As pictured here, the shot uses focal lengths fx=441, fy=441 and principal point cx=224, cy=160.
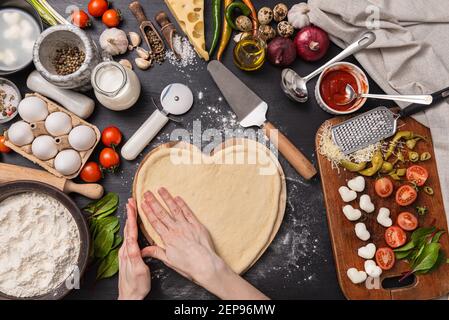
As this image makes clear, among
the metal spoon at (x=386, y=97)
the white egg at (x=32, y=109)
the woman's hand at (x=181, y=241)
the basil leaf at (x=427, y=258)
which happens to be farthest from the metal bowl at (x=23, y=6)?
the basil leaf at (x=427, y=258)

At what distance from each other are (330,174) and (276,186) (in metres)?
0.25

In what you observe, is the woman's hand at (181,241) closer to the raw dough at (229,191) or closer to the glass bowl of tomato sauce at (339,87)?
the raw dough at (229,191)

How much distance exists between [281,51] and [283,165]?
20.1 inches

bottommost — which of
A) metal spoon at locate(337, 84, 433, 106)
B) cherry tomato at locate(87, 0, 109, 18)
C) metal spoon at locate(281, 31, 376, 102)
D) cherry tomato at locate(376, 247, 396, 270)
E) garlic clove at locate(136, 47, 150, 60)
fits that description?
cherry tomato at locate(376, 247, 396, 270)

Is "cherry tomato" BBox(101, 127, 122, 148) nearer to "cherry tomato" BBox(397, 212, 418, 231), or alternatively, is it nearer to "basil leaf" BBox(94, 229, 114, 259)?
"basil leaf" BBox(94, 229, 114, 259)

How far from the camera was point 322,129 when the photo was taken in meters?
2.00

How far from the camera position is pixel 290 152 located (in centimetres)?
196

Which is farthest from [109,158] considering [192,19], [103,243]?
[192,19]

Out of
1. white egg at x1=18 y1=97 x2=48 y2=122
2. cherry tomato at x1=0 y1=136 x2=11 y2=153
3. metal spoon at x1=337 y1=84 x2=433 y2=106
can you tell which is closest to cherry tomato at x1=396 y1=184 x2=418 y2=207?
metal spoon at x1=337 y1=84 x2=433 y2=106

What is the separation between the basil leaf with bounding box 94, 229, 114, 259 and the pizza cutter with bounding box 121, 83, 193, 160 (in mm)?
340

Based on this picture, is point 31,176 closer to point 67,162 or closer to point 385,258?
point 67,162

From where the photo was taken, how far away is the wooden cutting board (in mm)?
1949

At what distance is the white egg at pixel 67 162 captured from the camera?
6.07 feet

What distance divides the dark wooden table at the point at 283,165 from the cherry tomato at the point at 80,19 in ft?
0.15
